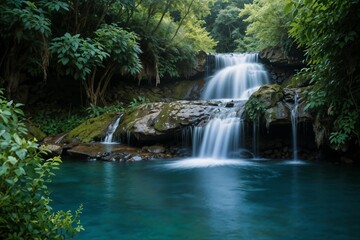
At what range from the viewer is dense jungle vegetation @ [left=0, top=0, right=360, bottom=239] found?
200cm

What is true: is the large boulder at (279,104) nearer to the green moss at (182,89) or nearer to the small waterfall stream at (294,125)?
the small waterfall stream at (294,125)

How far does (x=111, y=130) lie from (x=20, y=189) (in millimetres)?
9350

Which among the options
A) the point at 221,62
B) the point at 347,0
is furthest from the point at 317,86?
the point at 221,62

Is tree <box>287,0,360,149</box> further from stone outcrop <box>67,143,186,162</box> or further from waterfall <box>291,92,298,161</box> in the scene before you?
stone outcrop <box>67,143,186,162</box>

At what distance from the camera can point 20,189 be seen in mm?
1972

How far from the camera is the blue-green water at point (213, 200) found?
13.2 feet

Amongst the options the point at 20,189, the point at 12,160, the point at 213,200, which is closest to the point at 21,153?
the point at 12,160

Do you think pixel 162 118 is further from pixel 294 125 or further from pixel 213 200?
pixel 213 200

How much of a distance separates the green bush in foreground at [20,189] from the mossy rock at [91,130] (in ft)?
29.6

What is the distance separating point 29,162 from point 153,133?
8228 mm

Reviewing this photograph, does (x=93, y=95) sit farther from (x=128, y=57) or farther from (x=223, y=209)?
(x=223, y=209)

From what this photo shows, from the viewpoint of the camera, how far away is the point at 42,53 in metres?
10.8

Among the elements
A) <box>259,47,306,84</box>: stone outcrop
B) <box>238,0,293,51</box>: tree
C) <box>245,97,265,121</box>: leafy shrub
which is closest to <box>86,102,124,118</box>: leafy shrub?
<box>245,97,265,121</box>: leafy shrub

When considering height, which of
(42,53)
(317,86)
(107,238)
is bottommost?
(107,238)
